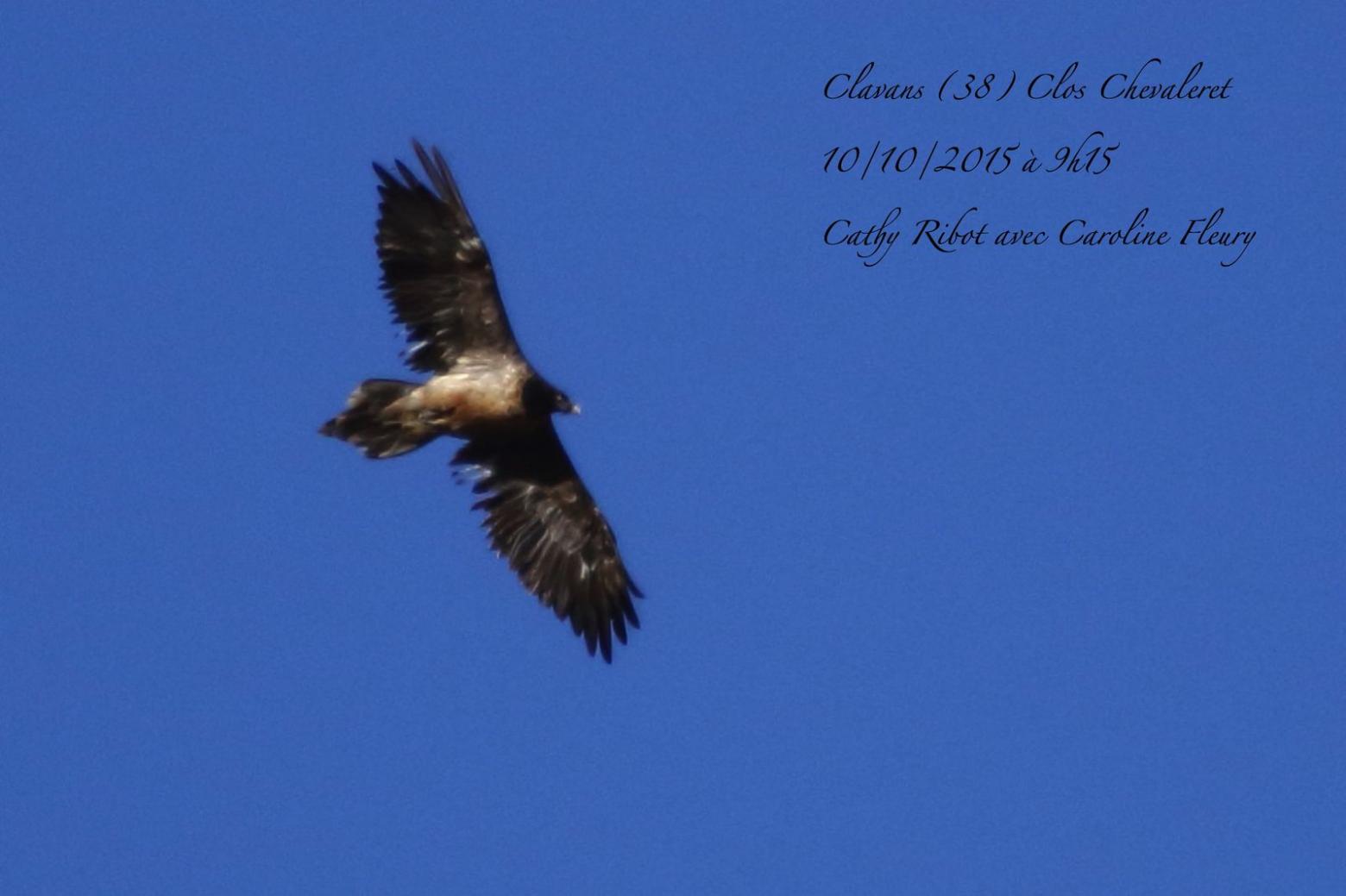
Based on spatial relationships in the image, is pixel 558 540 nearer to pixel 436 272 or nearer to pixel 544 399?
pixel 544 399

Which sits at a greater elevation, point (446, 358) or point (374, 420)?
point (446, 358)

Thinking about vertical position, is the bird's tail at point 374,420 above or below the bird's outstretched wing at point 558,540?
below

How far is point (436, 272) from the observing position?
18.6 meters

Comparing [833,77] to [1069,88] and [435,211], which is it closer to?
[1069,88]

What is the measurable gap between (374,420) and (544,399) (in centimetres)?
127

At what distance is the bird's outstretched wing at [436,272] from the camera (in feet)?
60.5

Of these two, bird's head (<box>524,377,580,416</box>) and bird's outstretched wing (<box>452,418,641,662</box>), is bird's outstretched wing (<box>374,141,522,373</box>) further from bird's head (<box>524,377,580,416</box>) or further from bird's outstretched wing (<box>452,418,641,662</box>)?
bird's outstretched wing (<box>452,418,641,662</box>)

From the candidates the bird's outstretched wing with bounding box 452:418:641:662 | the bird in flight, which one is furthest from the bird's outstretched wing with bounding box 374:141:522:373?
the bird's outstretched wing with bounding box 452:418:641:662

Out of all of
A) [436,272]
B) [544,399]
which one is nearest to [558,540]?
[544,399]

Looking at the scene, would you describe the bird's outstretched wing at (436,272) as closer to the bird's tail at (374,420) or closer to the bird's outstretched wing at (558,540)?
the bird's tail at (374,420)

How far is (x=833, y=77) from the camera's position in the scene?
76.7 feet

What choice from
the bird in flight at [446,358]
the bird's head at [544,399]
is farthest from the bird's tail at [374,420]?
the bird's head at [544,399]

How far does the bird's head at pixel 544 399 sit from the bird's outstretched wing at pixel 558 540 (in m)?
0.89

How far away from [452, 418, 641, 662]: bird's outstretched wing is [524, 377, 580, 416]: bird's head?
888mm
